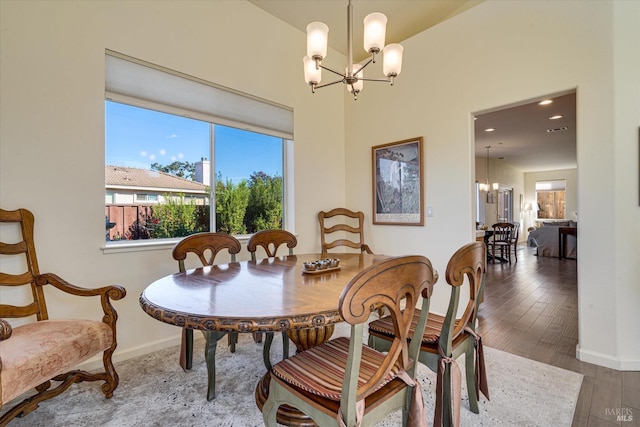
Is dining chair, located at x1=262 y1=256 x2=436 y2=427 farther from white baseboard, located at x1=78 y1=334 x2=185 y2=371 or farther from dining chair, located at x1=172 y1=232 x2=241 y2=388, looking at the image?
white baseboard, located at x1=78 y1=334 x2=185 y2=371

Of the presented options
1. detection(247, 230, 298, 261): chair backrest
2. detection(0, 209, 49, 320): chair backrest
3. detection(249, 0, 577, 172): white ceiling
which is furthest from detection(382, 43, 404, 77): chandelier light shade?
detection(0, 209, 49, 320): chair backrest

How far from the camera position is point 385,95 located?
142 inches

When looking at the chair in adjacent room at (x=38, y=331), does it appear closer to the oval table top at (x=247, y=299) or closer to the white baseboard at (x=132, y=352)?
the white baseboard at (x=132, y=352)

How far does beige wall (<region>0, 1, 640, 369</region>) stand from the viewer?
6.49 feet

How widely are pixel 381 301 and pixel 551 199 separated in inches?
547

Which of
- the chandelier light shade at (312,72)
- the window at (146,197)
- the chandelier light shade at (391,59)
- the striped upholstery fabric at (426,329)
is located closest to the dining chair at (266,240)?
the window at (146,197)

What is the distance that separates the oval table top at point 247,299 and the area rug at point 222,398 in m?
0.77

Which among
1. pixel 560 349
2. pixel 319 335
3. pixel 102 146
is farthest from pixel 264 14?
pixel 560 349

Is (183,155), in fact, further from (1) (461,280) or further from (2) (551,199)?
(2) (551,199)

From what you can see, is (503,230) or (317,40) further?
(503,230)

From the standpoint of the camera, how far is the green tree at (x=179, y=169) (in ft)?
8.59

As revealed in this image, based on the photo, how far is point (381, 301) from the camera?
893 mm

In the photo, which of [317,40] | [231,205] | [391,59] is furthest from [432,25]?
[231,205]

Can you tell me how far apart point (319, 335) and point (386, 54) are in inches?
72.9
